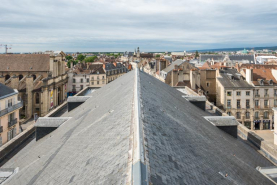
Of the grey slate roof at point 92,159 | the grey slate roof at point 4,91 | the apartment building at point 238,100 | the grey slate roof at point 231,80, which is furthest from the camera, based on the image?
the grey slate roof at point 231,80

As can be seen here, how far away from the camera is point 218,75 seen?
46.5 meters

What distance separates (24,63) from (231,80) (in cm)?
4440

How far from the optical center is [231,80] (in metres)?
45.5

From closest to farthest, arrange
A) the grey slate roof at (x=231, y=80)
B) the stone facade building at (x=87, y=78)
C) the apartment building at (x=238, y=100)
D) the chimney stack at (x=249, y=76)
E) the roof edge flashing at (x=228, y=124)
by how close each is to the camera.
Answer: the roof edge flashing at (x=228, y=124)
the apartment building at (x=238, y=100)
the grey slate roof at (x=231, y=80)
the chimney stack at (x=249, y=76)
the stone facade building at (x=87, y=78)

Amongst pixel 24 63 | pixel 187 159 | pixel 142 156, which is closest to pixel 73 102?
pixel 187 159

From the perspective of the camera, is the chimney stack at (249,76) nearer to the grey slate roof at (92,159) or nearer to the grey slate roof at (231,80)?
the grey slate roof at (231,80)

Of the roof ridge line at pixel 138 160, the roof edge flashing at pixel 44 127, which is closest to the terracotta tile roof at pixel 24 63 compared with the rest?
the roof edge flashing at pixel 44 127

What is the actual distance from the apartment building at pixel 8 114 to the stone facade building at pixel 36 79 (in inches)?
609

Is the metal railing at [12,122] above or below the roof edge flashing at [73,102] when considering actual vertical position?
below

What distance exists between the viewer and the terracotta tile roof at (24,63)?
56625mm

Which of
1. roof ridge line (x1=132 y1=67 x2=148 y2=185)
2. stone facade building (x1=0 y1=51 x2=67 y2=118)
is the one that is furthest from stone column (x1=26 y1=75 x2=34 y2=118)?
roof ridge line (x1=132 y1=67 x2=148 y2=185)

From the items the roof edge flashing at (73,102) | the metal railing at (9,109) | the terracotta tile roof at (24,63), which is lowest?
the metal railing at (9,109)

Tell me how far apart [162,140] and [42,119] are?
28.7ft

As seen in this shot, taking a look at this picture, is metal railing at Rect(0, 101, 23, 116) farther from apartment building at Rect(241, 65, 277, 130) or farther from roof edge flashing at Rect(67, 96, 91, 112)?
apartment building at Rect(241, 65, 277, 130)
